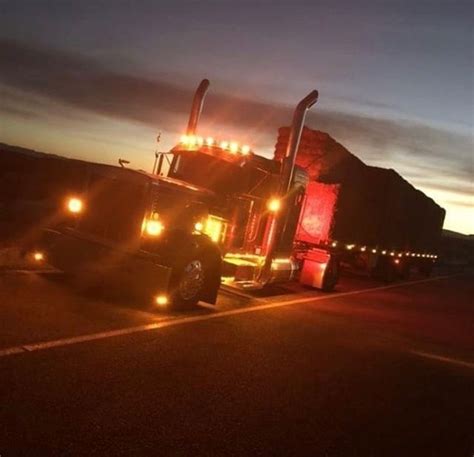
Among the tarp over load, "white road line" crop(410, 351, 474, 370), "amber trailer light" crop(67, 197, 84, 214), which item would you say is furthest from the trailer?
"amber trailer light" crop(67, 197, 84, 214)

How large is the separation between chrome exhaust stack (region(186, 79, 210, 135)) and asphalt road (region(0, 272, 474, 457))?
4164 millimetres

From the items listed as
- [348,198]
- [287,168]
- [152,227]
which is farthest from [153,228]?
[348,198]

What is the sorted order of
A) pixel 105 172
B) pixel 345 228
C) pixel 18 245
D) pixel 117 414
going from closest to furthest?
pixel 117 414 → pixel 105 172 → pixel 18 245 → pixel 345 228

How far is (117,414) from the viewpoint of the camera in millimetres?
4430

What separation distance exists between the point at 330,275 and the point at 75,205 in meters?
8.40

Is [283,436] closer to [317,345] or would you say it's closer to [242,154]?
[317,345]

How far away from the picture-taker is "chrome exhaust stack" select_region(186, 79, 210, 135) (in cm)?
1212

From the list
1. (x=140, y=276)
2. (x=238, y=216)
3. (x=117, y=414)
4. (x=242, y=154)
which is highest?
(x=242, y=154)

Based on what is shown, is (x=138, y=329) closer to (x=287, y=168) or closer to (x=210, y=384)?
(x=210, y=384)

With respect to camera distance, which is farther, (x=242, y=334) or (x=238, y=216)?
(x=238, y=216)

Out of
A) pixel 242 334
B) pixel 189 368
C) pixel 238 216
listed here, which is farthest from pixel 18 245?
pixel 189 368

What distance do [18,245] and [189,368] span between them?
6.08 meters

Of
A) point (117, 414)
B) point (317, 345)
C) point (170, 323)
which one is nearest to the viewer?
point (117, 414)

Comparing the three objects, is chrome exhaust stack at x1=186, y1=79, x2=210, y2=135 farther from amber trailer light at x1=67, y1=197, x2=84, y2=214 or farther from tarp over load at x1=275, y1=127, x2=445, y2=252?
tarp over load at x1=275, y1=127, x2=445, y2=252
